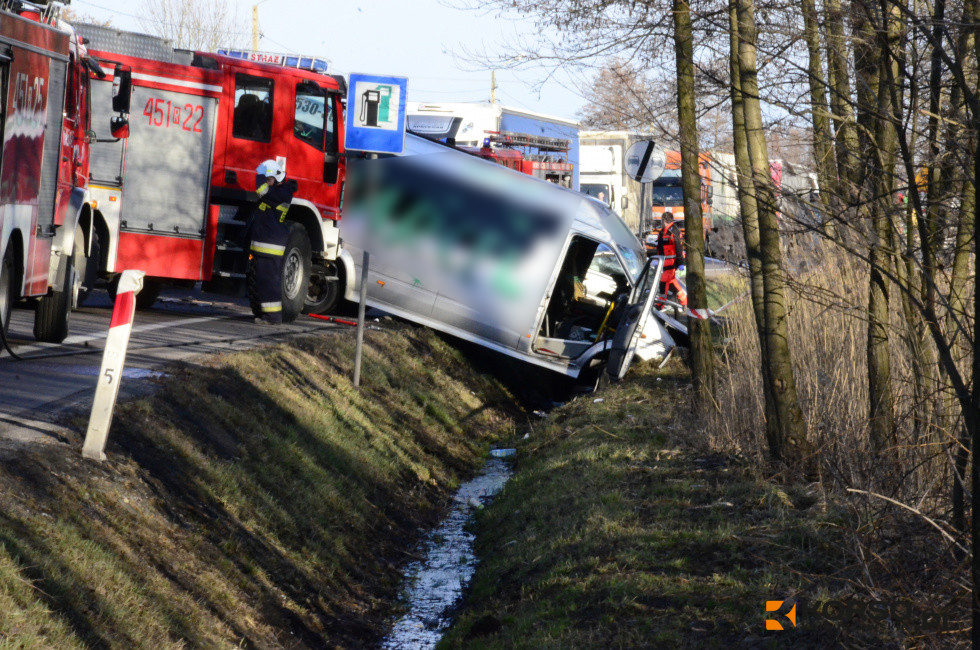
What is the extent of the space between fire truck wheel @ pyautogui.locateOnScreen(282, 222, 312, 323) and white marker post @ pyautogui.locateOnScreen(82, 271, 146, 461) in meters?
8.00

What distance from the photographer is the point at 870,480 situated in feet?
23.2

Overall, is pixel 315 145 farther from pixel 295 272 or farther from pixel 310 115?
pixel 295 272

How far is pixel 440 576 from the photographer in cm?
882

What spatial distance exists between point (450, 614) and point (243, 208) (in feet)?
26.7

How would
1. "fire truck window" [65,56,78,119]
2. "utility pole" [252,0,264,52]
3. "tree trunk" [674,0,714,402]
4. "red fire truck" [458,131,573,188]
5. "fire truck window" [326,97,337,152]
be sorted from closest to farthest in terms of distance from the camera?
"fire truck window" [65,56,78,119], "tree trunk" [674,0,714,402], "fire truck window" [326,97,337,152], "red fire truck" [458,131,573,188], "utility pole" [252,0,264,52]

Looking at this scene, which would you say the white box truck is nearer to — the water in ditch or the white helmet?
the white helmet

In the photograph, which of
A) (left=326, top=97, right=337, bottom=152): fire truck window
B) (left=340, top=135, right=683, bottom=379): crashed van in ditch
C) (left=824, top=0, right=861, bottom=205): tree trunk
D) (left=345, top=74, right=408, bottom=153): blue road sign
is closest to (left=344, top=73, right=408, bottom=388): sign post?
(left=345, top=74, right=408, bottom=153): blue road sign

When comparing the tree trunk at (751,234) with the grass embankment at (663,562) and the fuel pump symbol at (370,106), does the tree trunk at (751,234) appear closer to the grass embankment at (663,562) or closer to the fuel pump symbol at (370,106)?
the grass embankment at (663,562)

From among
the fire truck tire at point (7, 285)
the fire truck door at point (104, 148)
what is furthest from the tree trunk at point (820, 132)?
the fire truck door at point (104, 148)

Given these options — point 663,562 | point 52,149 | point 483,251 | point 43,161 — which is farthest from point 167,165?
point 663,562

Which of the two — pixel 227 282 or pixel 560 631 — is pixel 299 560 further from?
pixel 227 282

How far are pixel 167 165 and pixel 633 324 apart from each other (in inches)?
229

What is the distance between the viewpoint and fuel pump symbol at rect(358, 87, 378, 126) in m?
11.3

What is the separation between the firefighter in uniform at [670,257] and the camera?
2008 centimetres
